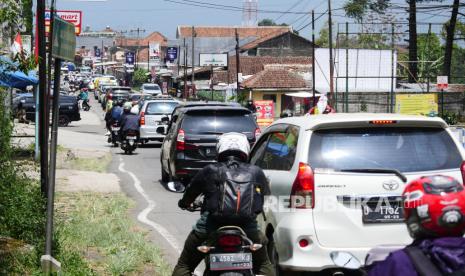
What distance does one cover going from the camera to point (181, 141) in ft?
51.2

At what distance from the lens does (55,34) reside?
22.5 ft

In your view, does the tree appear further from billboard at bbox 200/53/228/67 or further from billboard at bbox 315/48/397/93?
billboard at bbox 200/53/228/67

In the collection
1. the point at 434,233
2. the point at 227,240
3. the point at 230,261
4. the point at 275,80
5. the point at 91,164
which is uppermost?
the point at 275,80

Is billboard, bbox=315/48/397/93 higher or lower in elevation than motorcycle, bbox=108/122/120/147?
higher

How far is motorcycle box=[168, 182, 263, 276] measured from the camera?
5.48 metres

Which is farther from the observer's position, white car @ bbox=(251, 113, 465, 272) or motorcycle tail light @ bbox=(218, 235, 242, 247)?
white car @ bbox=(251, 113, 465, 272)

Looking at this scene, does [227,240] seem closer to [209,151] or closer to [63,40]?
[63,40]

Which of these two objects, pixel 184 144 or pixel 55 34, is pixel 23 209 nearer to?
pixel 55 34

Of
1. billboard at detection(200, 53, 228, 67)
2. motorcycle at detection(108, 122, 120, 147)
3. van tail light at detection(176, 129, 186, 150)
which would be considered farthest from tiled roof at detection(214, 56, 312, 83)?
van tail light at detection(176, 129, 186, 150)

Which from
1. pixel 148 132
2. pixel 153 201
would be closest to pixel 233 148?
pixel 153 201

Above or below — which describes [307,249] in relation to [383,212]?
below

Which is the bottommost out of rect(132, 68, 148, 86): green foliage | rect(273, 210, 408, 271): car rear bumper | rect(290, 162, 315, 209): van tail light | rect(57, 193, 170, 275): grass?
rect(57, 193, 170, 275): grass

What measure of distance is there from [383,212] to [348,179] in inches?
15.7

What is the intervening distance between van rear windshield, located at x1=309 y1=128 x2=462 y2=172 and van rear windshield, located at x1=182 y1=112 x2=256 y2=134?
880 cm
